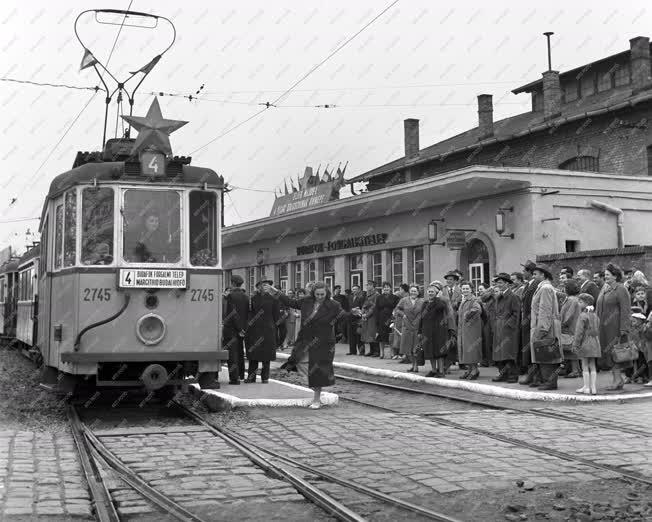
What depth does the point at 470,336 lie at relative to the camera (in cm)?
1446

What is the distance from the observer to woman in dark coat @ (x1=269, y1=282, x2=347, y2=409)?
35.5 ft

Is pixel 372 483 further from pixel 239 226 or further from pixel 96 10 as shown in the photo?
pixel 239 226

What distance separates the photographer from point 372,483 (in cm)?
647

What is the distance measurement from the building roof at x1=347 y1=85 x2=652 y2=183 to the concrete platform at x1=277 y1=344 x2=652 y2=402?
13.6m

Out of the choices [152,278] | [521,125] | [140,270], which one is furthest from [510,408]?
[521,125]

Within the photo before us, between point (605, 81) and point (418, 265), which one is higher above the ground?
point (605, 81)

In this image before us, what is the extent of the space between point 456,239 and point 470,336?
331 inches

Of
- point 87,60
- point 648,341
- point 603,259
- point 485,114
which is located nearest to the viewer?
point 648,341

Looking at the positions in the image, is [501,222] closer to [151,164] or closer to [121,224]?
[151,164]

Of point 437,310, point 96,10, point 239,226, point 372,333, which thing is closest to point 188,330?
point 437,310

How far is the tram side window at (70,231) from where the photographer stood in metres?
10.0

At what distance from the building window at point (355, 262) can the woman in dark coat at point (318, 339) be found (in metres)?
17.6

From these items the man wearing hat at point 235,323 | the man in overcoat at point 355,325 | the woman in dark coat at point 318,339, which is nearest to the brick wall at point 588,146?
the man in overcoat at point 355,325

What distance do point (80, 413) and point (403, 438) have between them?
4.45 m
